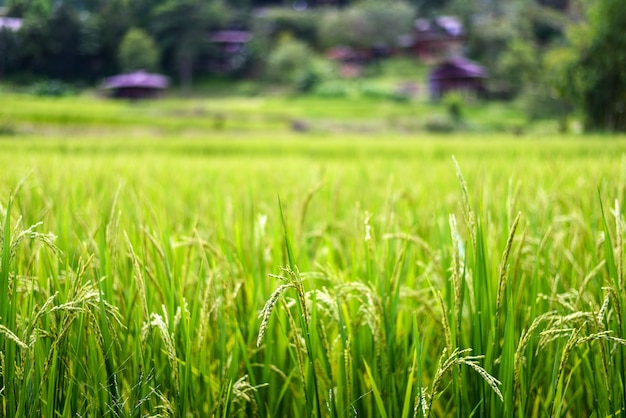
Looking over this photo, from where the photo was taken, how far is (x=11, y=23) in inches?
184

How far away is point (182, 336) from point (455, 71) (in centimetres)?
4658

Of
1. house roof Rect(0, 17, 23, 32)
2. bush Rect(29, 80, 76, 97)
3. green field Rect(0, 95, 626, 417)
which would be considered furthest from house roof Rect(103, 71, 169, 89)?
green field Rect(0, 95, 626, 417)

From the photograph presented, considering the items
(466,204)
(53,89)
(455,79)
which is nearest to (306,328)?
(466,204)

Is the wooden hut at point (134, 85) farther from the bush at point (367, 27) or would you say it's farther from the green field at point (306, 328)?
the bush at point (367, 27)

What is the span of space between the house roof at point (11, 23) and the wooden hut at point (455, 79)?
141 ft

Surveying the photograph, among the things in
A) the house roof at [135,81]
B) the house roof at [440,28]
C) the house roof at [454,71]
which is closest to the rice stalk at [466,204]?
the house roof at [135,81]

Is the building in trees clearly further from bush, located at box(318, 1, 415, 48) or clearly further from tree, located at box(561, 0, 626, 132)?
tree, located at box(561, 0, 626, 132)

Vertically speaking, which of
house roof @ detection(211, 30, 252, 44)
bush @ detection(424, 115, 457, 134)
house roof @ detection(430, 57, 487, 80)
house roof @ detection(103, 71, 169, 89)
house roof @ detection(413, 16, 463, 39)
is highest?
house roof @ detection(413, 16, 463, 39)

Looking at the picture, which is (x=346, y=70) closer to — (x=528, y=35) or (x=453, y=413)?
(x=528, y=35)

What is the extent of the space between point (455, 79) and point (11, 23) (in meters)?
44.4

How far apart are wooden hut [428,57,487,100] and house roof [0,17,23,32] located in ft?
141

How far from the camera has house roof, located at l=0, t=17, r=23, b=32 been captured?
4.58 m

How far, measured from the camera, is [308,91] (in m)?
49.0

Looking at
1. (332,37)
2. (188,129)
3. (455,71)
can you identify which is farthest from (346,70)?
(188,129)
